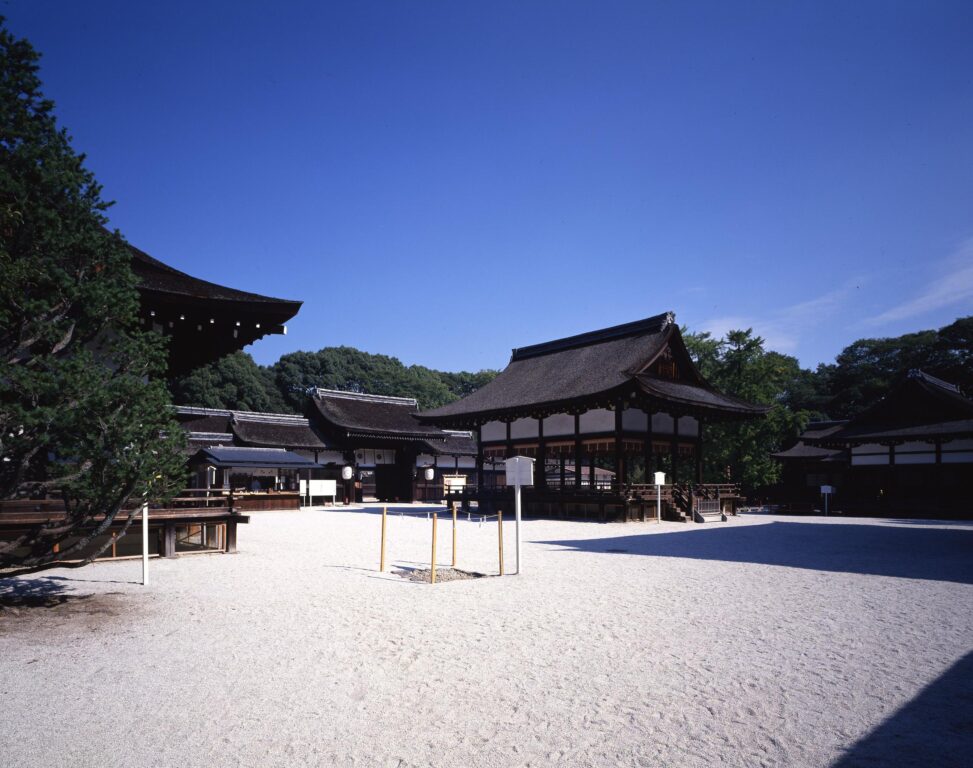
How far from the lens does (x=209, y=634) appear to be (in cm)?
638

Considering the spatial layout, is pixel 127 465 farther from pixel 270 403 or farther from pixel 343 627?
pixel 270 403

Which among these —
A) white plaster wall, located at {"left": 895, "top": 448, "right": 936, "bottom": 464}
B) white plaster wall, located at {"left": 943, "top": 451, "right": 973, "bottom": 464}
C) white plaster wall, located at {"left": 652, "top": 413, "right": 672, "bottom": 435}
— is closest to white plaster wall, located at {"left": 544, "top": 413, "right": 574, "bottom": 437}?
white plaster wall, located at {"left": 652, "top": 413, "right": 672, "bottom": 435}

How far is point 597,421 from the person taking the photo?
2406 cm

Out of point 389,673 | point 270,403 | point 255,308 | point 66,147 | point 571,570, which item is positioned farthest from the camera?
point 270,403

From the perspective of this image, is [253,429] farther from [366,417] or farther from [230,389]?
[230,389]

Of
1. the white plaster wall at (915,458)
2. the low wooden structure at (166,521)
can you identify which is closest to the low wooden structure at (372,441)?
the low wooden structure at (166,521)

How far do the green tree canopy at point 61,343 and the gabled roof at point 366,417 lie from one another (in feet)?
96.3

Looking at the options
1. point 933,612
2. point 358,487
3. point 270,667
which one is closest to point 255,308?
point 270,667

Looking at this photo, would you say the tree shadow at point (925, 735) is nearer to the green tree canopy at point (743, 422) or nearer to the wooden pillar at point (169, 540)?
the wooden pillar at point (169, 540)

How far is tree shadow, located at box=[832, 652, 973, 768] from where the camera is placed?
11.7ft

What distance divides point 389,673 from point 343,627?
172cm

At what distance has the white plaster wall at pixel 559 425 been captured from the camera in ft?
82.4

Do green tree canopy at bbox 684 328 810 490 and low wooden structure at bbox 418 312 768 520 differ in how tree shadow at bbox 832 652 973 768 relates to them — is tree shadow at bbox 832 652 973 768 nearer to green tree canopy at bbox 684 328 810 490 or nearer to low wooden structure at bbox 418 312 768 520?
low wooden structure at bbox 418 312 768 520

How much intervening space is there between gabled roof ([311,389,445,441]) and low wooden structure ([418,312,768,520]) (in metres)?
8.70
